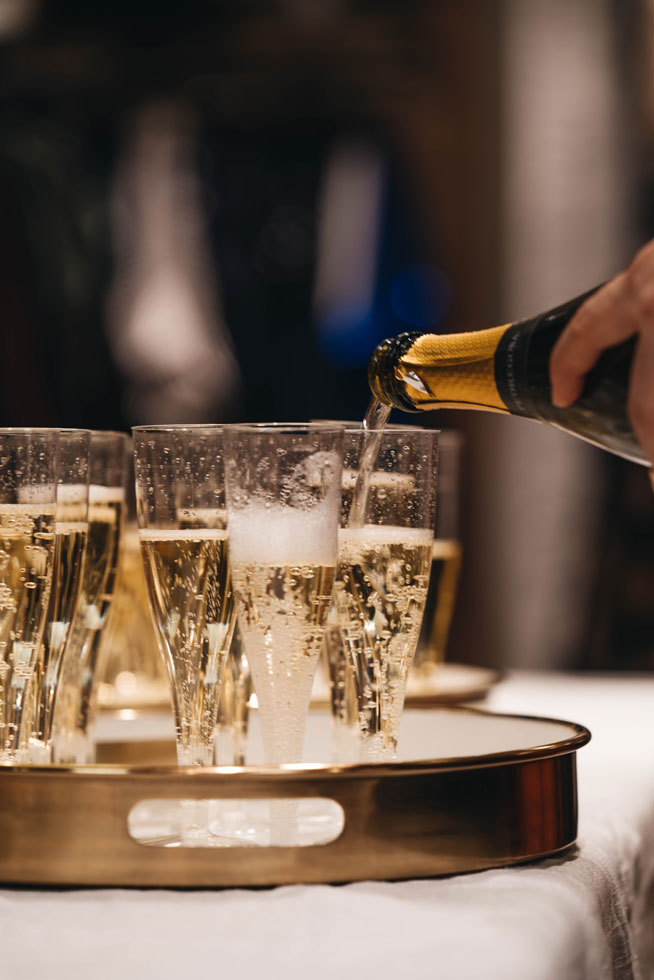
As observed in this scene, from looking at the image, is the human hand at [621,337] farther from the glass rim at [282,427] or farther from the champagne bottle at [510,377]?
the glass rim at [282,427]

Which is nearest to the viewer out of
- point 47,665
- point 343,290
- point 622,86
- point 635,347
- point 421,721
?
point 635,347

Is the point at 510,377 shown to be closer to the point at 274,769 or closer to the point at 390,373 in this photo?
the point at 390,373

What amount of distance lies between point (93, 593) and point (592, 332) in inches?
18.1

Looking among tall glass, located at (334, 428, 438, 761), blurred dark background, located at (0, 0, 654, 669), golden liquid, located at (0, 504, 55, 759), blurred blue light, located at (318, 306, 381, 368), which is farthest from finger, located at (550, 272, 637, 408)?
blurred blue light, located at (318, 306, 381, 368)

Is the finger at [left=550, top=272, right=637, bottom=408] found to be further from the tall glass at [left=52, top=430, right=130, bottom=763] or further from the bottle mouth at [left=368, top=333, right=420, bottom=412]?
the tall glass at [left=52, top=430, right=130, bottom=763]

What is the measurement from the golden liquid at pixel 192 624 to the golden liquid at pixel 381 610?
0.09 metres

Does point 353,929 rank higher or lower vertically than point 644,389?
lower

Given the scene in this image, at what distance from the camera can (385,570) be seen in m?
0.87

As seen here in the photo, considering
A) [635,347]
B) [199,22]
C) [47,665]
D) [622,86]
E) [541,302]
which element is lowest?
[47,665]

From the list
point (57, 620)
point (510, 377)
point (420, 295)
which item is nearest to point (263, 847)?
point (57, 620)

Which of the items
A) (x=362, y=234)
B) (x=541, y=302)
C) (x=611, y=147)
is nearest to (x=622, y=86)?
(x=611, y=147)

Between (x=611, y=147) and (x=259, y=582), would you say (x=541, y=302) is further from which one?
(x=259, y=582)

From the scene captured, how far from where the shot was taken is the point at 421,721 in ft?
3.49

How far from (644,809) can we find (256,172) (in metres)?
3.50
